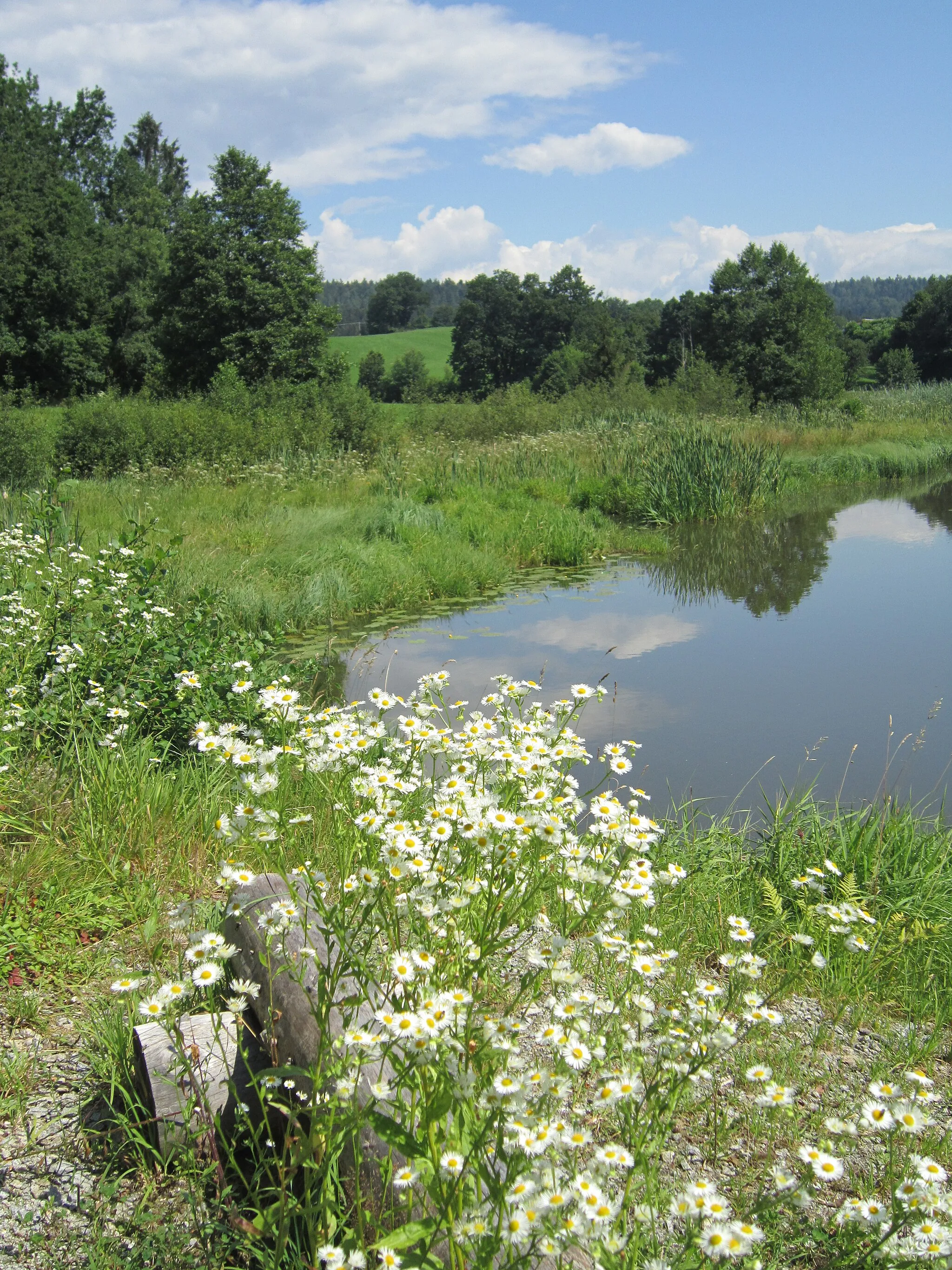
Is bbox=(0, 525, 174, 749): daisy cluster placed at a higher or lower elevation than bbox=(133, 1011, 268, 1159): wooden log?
higher

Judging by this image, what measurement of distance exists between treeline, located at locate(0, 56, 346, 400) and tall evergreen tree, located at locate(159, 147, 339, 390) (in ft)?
0.16

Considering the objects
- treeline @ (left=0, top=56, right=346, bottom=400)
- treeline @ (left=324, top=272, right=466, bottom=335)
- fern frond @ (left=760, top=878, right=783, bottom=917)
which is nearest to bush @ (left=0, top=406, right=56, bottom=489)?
fern frond @ (left=760, top=878, right=783, bottom=917)

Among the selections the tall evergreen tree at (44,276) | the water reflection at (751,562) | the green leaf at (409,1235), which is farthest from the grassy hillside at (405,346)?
the green leaf at (409,1235)

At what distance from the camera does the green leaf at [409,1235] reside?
130cm

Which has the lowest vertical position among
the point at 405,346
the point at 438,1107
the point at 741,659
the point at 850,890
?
the point at 741,659

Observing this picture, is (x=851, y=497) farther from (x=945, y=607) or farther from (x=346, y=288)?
(x=346, y=288)

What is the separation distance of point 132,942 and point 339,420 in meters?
14.3

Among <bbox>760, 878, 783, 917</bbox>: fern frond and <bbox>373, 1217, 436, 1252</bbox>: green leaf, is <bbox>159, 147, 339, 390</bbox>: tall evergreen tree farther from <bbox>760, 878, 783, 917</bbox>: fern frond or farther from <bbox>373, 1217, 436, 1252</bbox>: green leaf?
<bbox>373, 1217, 436, 1252</bbox>: green leaf

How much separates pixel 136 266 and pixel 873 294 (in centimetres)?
15877

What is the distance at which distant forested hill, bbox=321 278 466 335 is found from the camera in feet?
276

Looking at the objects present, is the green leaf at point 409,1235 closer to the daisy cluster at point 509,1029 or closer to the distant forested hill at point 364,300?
the daisy cluster at point 509,1029

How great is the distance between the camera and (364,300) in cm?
11369

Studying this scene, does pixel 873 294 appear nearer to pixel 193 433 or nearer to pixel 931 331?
Result: pixel 931 331

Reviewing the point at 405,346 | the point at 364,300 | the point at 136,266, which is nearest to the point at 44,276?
the point at 136,266
